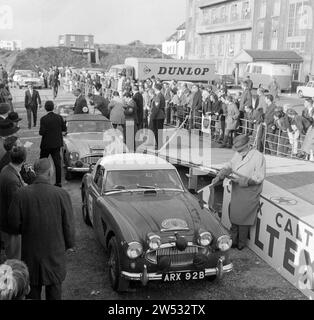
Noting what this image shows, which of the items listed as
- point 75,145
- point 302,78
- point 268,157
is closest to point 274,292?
point 268,157

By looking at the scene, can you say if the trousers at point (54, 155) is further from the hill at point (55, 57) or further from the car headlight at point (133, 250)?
the hill at point (55, 57)

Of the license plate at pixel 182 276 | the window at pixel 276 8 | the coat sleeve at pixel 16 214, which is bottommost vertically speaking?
the license plate at pixel 182 276

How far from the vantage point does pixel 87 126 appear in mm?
12703

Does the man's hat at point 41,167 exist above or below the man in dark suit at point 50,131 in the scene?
above

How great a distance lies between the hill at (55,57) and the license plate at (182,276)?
2994 inches

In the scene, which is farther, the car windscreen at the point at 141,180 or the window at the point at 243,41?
the window at the point at 243,41

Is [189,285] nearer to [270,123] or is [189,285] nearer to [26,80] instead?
[270,123]

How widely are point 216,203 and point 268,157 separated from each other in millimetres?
2409

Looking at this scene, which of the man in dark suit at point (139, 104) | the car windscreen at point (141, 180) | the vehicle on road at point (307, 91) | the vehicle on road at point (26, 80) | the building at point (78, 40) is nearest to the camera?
the car windscreen at point (141, 180)

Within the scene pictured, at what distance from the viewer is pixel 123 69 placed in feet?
121

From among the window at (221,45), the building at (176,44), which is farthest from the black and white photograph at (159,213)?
the building at (176,44)

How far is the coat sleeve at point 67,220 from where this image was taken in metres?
4.48

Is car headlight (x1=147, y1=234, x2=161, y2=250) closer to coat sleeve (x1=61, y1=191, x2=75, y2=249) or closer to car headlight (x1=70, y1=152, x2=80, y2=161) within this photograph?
coat sleeve (x1=61, y1=191, x2=75, y2=249)

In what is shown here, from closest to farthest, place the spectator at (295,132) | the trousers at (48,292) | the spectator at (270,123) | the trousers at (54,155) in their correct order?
the trousers at (48,292) → the trousers at (54,155) → the spectator at (295,132) → the spectator at (270,123)
